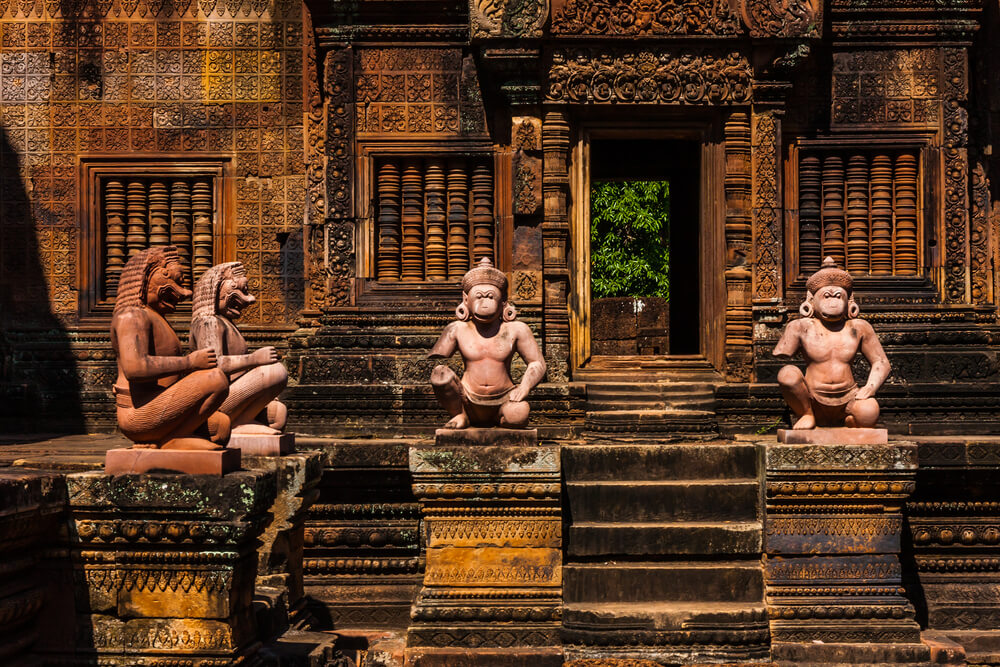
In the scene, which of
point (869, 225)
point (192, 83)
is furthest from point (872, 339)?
point (192, 83)

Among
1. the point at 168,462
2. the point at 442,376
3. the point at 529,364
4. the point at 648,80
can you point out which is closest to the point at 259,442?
the point at 442,376

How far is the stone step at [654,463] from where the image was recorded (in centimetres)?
755

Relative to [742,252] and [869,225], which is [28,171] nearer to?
[742,252]

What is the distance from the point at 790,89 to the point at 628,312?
817cm

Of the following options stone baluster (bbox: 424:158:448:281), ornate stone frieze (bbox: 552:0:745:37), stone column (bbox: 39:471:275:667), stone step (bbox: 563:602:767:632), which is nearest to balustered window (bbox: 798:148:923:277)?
ornate stone frieze (bbox: 552:0:745:37)

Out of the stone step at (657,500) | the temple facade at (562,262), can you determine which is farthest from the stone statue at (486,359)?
the stone step at (657,500)

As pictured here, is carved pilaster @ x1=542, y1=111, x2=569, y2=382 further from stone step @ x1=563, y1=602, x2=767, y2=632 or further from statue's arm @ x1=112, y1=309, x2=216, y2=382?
statue's arm @ x1=112, y1=309, x2=216, y2=382

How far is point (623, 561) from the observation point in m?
7.15

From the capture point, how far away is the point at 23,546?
4.61 m

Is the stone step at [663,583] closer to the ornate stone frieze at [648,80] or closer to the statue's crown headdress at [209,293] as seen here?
the statue's crown headdress at [209,293]

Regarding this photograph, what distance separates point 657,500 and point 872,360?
168cm

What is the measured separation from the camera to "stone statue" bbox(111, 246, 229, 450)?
4.80 metres

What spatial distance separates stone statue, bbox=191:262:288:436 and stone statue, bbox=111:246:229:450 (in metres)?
1.11

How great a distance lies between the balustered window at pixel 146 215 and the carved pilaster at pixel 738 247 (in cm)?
455
